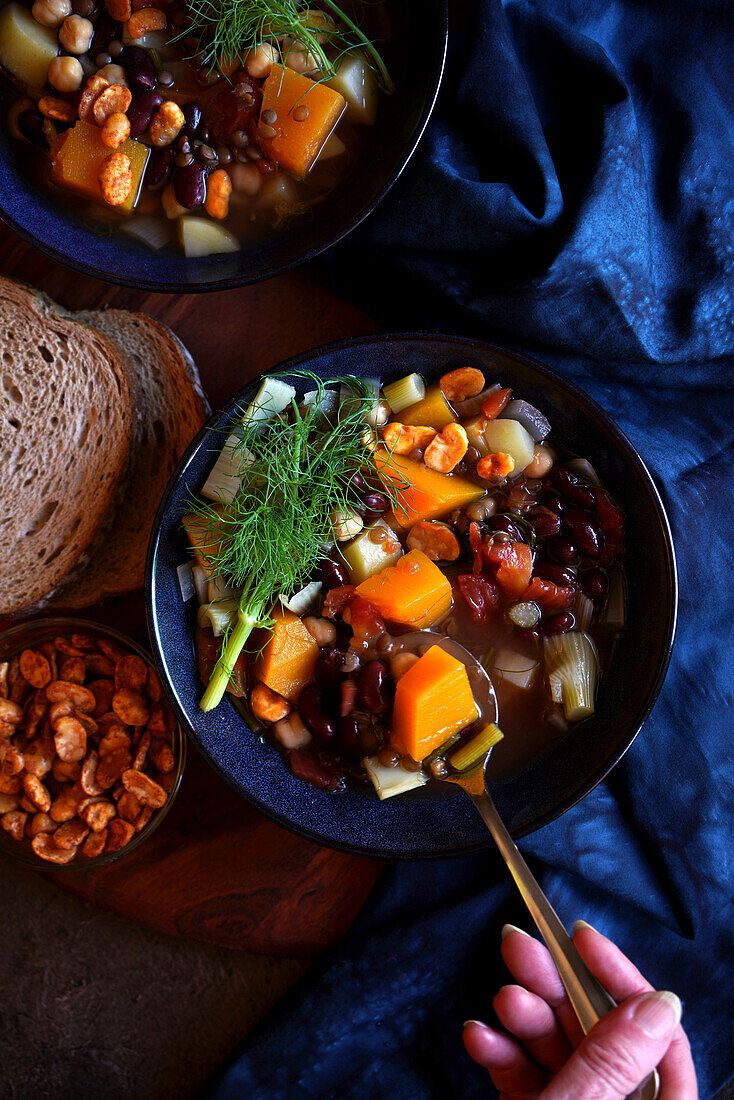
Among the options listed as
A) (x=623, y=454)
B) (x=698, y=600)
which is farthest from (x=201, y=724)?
(x=698, y=600)

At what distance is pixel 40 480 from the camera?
8.46ft

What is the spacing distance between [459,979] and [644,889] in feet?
2.12

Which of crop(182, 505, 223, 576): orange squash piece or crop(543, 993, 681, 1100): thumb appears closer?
crop(543, 993, 681, 1100): thumb

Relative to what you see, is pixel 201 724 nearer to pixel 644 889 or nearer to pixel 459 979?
pixel 459 979

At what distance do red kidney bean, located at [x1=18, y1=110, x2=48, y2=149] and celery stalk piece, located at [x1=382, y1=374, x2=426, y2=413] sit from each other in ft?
3.93

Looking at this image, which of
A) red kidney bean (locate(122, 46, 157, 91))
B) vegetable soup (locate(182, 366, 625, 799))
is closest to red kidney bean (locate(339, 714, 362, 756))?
vegetable soup (locate(182, 366, 625, 799))

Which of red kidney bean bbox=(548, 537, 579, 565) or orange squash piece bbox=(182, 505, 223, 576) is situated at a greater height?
red kidney bean bbox=(548, 537, 579, 565)

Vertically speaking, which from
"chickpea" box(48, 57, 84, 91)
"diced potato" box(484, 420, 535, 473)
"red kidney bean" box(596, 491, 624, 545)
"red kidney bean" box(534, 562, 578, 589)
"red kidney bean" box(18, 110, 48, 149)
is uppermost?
"chickpea" box(48, 57, 84, 91)

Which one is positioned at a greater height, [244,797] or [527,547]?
[527,547]

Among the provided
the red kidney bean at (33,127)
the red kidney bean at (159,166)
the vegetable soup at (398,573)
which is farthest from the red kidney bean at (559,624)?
the red kidney bean at (33,127)

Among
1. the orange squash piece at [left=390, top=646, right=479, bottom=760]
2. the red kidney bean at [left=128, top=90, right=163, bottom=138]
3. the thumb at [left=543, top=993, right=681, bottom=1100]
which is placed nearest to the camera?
the thumb at [left=543, top=993, right=681, bottom=1100]

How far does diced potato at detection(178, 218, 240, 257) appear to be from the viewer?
2.35 meters

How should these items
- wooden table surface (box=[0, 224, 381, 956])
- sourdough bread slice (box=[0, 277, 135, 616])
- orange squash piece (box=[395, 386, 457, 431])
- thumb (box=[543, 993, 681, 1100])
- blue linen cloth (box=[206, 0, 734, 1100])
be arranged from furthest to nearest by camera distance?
wooden table surface (box=[0, 224, 381, 956]), sourdough bread slice (box=[0, 277, 135, 616]), blue linen cloth (box=[206, 0, 734, 1100]), orange squash piece (box=[395, 386, 457, 431]), thumb (box=[543, 993, 681, 1100])

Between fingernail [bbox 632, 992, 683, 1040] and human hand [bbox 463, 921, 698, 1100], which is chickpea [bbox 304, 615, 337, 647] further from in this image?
fingernail [bbox 632, 992, 683, 1040]
